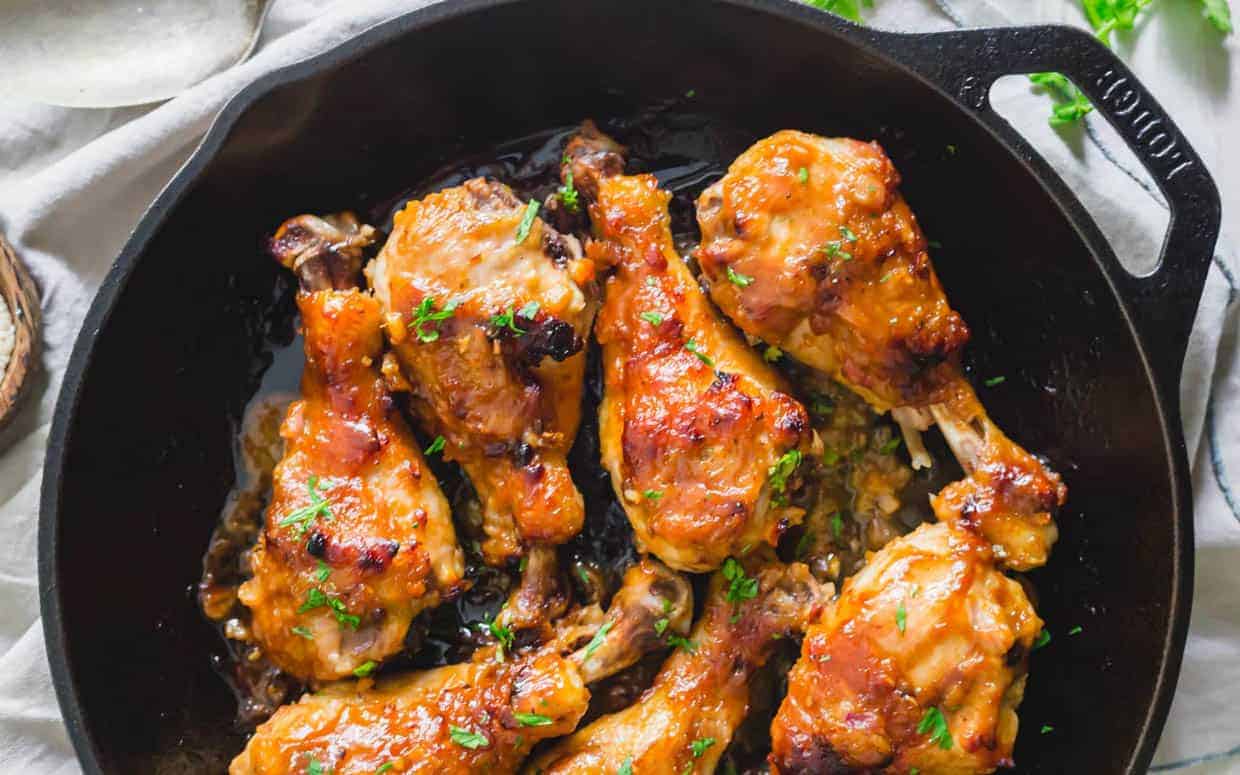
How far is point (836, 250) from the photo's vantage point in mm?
2016

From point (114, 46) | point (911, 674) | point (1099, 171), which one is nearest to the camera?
point (911, 674)

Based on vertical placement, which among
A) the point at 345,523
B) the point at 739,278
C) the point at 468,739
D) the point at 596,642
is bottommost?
the point at 468,739

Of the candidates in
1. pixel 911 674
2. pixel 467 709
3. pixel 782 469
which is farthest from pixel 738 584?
pixel 467 709

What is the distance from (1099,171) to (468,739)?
1719mm

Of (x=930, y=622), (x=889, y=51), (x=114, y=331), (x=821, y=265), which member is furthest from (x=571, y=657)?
(x=889, y=51)

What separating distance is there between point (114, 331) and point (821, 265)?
1.30m

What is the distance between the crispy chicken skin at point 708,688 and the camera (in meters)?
2.10

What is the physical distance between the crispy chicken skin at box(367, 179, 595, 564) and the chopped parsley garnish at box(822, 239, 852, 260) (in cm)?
43

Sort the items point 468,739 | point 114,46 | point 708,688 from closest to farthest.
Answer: point 468,739 < point 708,688 < point 114,46

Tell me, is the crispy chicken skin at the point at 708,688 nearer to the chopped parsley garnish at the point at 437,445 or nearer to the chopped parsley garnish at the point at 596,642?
the chopped parsley garnish at the point at 596,642

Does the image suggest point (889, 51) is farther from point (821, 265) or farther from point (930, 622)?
point (930, 622)

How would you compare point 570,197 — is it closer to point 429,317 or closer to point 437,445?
point 429,317

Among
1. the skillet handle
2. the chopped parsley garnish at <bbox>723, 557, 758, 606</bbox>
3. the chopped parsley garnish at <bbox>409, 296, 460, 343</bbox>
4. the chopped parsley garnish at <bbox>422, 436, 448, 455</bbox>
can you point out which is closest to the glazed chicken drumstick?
the skillet handle

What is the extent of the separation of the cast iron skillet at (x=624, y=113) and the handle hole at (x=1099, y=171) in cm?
27
